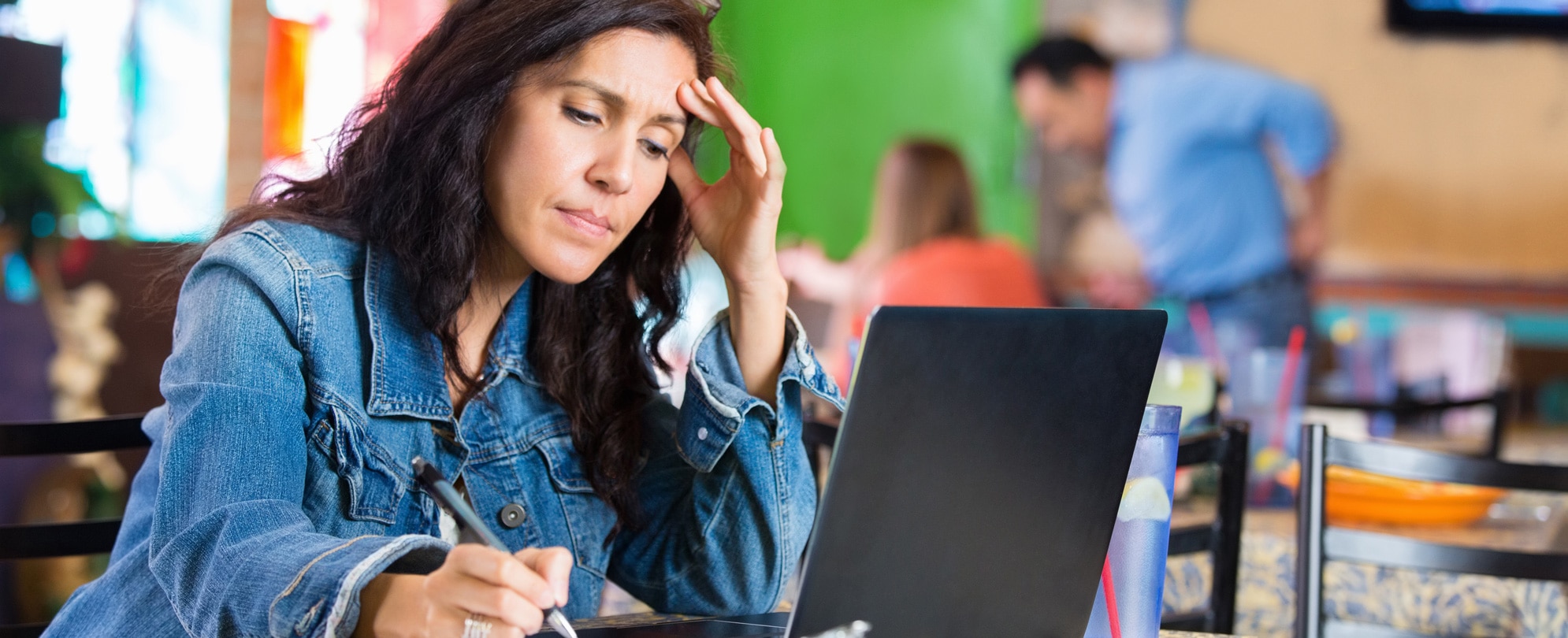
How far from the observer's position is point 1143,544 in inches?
28.1

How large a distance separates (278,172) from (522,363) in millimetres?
278

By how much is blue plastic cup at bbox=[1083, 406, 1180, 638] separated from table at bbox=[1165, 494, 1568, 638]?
664 millimetres

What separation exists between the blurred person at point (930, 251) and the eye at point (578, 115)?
1488 millimetres

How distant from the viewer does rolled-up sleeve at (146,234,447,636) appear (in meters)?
0.64

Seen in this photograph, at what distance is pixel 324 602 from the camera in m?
0.62

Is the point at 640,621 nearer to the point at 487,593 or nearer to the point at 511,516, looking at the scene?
the point at 511,516

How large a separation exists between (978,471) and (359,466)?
46 centimetres

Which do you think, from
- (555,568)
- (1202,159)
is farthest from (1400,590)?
(1202,159)

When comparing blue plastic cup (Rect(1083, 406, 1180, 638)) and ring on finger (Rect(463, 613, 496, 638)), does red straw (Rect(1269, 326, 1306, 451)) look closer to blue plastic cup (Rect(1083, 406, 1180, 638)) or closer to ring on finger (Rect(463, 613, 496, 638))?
blue plastic cup (Rect(1083, 406, 1180, 638))

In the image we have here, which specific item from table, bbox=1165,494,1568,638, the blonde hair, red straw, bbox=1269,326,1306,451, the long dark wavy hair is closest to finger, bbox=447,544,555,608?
the long dark wavy hair

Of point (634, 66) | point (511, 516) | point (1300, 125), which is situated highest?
point (1300, 125)

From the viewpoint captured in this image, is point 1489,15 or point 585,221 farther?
point 1489,15

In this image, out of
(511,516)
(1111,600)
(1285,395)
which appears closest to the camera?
(1111,600)

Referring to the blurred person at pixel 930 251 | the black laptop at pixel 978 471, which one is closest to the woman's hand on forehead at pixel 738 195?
the black laptop at pixel 978 471
